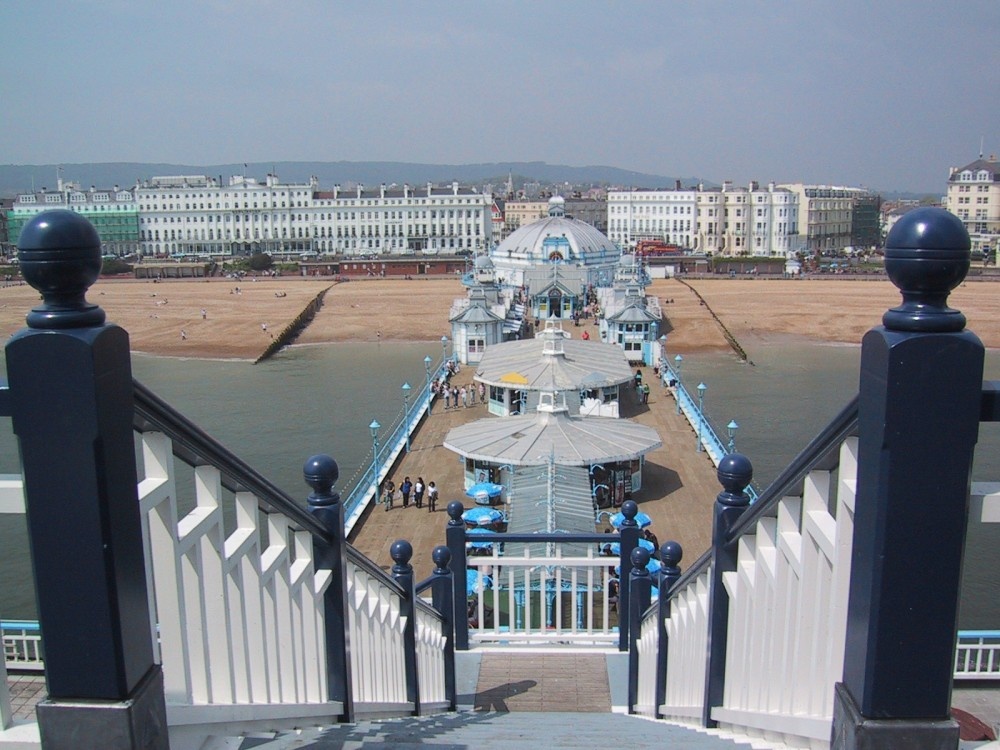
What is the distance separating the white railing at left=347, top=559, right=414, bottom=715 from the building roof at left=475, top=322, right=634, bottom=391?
14.1 m

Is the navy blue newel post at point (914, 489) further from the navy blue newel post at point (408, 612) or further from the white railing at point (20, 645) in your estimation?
the white railing at point (20, 645)

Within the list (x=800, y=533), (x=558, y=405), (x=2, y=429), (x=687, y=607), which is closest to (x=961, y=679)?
(x=687, y=607)

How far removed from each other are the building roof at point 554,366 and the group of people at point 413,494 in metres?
4.01

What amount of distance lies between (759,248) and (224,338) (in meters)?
66.7

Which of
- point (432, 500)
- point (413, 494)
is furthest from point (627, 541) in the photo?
point (413, 494)

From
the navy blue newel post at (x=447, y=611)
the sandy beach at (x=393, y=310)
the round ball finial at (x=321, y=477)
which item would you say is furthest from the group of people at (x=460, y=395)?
the round ball finial at (x=321, y=477)

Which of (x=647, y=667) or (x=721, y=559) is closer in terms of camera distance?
(x=721, y=559)

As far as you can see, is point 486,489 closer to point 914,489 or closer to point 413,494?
point 413,494

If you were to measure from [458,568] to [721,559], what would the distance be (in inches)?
133

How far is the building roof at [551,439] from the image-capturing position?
14.4m

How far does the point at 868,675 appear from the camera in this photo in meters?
1.92

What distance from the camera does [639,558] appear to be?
5605 mm

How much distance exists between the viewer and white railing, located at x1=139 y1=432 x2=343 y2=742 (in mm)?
2150

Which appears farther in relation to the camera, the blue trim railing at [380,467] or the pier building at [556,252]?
the pier building at [556,252]
